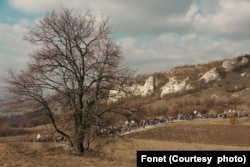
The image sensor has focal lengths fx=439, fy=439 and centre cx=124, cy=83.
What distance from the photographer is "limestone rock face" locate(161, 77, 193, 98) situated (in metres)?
177

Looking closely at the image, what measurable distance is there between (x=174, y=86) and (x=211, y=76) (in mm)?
16211

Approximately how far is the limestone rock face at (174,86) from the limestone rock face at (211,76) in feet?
24.2

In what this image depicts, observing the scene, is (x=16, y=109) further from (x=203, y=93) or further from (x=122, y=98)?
(x=203, y=93)

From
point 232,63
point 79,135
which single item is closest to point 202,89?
point 232,63

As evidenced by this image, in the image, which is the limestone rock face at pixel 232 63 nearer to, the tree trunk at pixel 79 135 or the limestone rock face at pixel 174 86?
the limestone rock face at pixel 174 86

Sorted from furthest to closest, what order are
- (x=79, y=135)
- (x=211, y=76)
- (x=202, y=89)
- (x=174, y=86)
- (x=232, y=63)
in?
1. (x=174, y=86)
2. (x=232, y=63)
3. (x=211, y=76)
4. (x=202, y=89)
5. (x=79, y=135)

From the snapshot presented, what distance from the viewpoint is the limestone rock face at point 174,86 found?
177312mm

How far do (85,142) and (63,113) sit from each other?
2.70m

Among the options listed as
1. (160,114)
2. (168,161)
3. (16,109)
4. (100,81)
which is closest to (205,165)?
(168,161)

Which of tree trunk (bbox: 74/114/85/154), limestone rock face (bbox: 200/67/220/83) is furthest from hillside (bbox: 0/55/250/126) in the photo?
tree trunk (bbox: 74/114/85/154)

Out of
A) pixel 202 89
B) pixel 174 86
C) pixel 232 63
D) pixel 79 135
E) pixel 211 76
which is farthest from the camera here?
pixel 174 86

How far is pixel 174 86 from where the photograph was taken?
181250 mm

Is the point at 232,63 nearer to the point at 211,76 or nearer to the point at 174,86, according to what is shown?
the point at 211,76

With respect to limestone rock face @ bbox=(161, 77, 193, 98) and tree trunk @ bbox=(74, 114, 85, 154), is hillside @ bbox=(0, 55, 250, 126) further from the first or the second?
tree trunk @ bbox=(74, 114, 85, 154)
